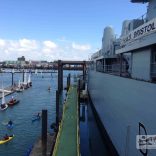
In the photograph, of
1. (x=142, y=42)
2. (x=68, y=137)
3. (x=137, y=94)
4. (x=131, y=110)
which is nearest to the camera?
(x=137, y=94)

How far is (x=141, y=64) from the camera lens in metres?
18.5

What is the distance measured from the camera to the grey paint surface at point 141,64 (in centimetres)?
1723

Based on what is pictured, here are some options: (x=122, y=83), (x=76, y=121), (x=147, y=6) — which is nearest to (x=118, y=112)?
(x=122, y=83)

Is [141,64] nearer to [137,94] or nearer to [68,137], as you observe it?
[137,94]

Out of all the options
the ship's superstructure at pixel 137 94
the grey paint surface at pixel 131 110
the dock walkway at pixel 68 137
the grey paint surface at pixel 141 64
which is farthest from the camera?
the dock walkway at pixel 68 137

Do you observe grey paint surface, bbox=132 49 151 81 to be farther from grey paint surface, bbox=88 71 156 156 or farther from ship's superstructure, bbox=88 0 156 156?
Result: grey paint surface, bbox=88 71 156 156

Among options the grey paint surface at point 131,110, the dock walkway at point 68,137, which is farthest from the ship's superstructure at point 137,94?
the dock walkway at point 68,137

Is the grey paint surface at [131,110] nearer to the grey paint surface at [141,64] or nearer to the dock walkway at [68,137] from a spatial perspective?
the grey paint surface at [141,64]

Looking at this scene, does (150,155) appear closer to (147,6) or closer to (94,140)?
(147,6)

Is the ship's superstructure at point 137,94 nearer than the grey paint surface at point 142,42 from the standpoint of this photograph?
Yes

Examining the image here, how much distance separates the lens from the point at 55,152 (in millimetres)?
22484

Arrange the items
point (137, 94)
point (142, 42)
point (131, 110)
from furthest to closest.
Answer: point (131, 110)
point (142, 42)
point (137, 94)

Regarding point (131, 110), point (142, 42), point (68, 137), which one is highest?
point (142, 42)

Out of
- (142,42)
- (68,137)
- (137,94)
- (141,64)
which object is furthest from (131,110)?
(68,137)
